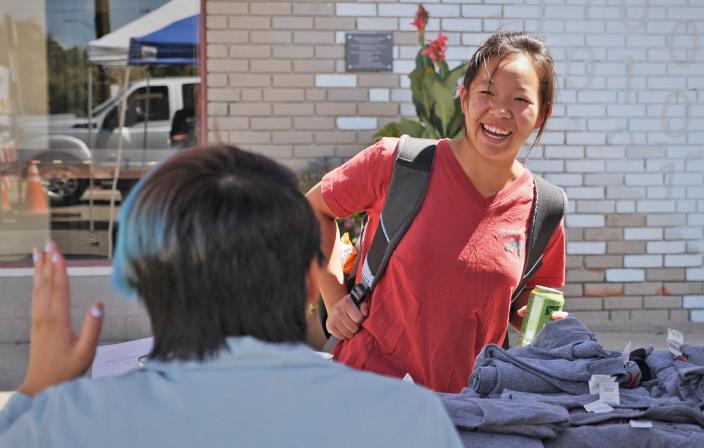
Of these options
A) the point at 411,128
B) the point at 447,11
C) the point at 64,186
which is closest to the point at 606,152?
the point at 447,11

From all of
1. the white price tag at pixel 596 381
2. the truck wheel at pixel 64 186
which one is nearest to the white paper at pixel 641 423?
the white price tag at pixel 596 381

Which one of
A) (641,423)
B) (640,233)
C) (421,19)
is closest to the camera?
(641,423)

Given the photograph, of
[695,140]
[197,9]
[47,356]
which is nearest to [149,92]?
[197,9]

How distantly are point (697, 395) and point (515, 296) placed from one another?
675 mm

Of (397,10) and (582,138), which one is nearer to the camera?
(397,10)

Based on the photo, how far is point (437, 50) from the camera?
6590 mm

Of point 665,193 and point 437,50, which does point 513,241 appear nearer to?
point 437,50

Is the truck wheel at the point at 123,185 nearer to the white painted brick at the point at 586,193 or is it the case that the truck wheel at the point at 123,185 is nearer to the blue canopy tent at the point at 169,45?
the blue canopy tent at the point at 169,45

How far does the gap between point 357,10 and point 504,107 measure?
4.49 metres

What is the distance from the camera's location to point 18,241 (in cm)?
756

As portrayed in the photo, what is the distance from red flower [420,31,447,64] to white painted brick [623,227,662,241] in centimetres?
198

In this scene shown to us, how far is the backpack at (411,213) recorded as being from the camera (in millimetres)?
2750

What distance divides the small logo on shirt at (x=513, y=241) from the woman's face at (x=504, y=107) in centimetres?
21

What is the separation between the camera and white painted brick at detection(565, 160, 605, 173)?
7.30 metres
